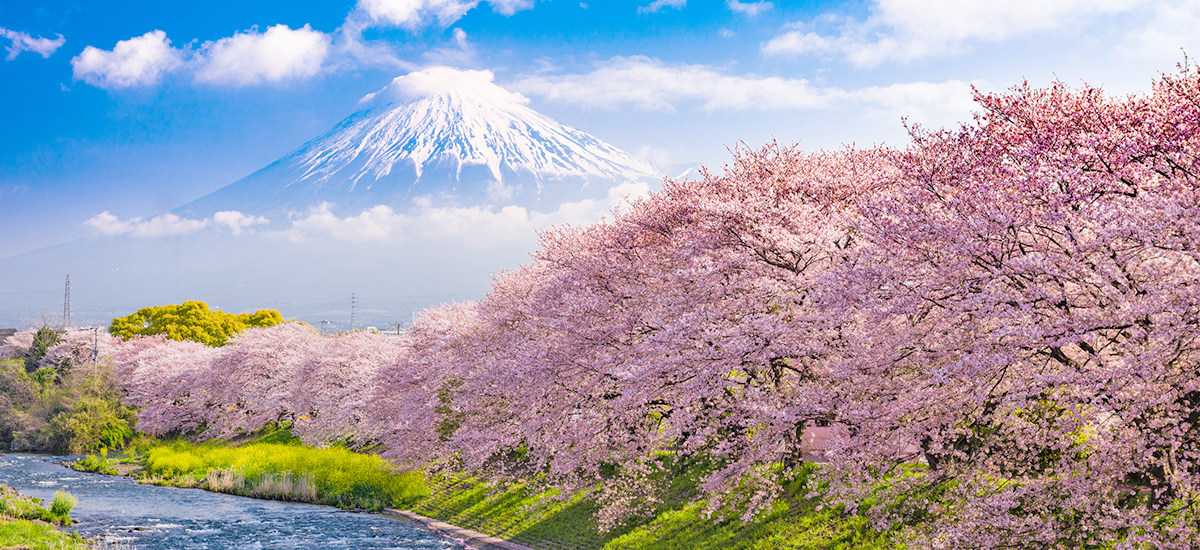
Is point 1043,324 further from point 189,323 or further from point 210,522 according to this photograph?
point 189,323

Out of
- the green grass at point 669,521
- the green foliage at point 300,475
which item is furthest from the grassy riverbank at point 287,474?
the green grass at point 669,521

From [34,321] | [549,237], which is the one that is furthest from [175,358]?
[549,237]

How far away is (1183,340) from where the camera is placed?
34.2 ft

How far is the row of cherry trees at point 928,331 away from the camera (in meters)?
11.0

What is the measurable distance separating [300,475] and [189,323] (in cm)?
5045

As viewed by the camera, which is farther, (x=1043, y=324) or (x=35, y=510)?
(x=35, y=510)

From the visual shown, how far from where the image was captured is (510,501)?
3036 centimetres

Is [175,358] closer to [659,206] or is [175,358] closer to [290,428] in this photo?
[290,428]

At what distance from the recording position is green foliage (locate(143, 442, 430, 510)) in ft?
117

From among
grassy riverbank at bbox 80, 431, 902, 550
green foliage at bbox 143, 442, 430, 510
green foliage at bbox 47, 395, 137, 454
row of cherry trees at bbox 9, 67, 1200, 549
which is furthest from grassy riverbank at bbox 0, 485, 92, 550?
green foliage at bbox 47, 395, 137, 454

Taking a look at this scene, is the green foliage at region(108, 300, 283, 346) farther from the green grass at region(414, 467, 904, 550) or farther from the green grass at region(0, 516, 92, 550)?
the green grass at region(414, 467, 904, 550)

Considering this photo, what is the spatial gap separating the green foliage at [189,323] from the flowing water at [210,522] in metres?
39.5

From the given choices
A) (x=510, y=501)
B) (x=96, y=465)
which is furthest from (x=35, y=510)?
(x=96, y=465)

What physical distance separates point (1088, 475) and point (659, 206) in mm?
13175
